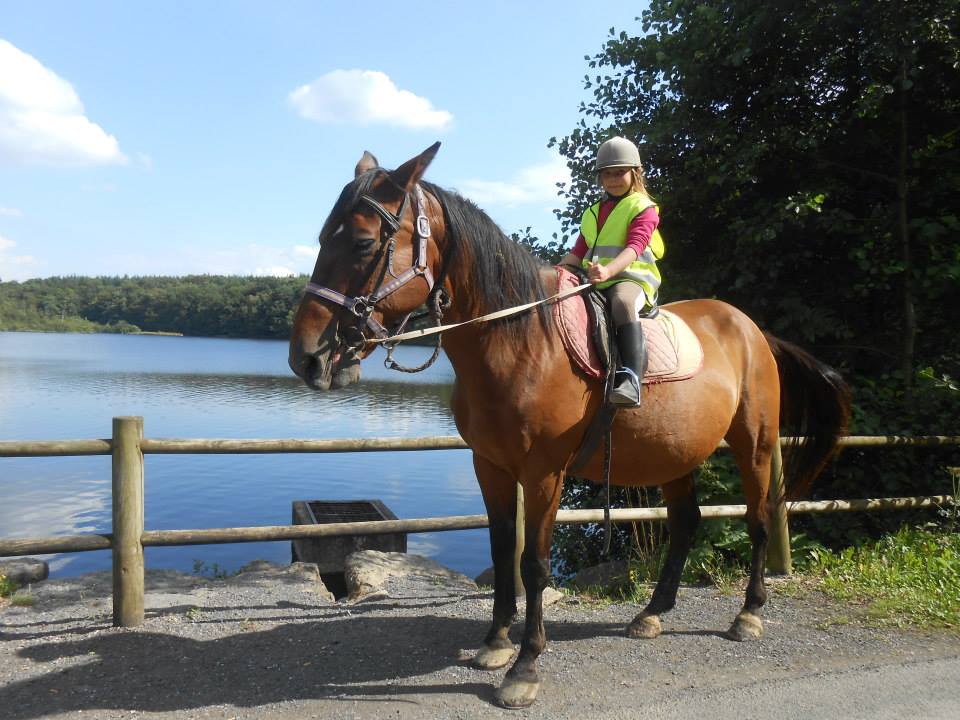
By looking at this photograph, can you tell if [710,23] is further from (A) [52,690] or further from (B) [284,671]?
(A) [52,690]

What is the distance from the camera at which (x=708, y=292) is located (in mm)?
6840

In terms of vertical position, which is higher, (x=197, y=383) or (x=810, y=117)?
(x=810, y=117)

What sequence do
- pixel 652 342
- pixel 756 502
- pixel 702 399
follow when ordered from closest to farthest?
1. pixel 652 342
2. pixel 702 399
3. pixel 756 502

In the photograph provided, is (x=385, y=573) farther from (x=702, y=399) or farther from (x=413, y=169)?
(x=413, y=169)

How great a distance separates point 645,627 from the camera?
3.83 meters

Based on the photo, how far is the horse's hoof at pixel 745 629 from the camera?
12.5 ft

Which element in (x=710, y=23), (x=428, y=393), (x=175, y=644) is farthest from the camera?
(x=428, y=393)

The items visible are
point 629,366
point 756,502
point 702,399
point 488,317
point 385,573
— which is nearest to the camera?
point 488,317

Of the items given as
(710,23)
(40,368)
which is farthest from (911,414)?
(40,368)

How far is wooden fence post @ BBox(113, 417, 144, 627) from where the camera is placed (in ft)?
12.7

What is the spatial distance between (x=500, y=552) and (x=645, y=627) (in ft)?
3.53

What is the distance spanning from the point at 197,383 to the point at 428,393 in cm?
1316

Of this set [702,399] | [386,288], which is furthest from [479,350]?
[702,399]

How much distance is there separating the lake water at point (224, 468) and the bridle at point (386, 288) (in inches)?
331
